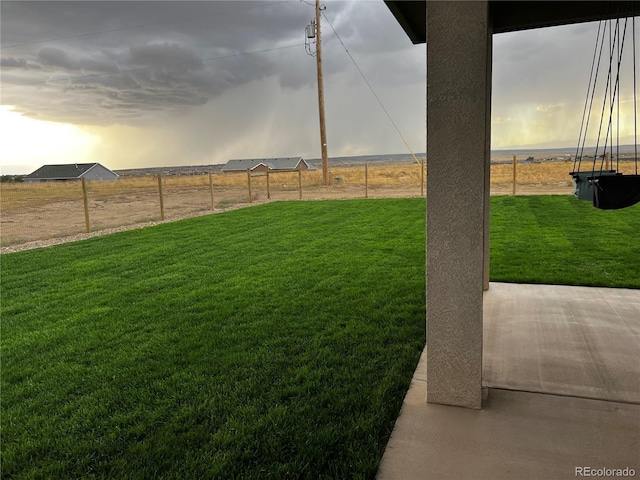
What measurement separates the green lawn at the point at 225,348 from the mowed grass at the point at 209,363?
0.01 metres

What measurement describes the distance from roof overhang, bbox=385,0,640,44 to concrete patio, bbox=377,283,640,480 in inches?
108

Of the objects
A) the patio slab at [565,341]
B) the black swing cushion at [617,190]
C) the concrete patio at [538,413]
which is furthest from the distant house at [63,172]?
the concrete patio at [538,413]

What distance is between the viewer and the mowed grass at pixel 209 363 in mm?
2211

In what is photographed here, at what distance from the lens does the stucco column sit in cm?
222

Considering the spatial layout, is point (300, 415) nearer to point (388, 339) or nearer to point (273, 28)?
point (388, 339)

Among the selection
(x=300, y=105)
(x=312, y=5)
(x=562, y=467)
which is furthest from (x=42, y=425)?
(x=300, y=105)

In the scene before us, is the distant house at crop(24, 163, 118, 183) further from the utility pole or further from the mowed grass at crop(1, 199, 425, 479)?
the mowed grass at crop(1, 199, 425, 479)

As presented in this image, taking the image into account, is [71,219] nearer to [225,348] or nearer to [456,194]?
[225,348]

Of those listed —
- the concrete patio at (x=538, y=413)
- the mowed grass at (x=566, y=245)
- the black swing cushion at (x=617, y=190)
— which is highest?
the black swing cushion at (x=617, y=190)

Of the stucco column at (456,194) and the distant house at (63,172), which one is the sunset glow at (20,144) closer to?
the stucco column at (456,194)

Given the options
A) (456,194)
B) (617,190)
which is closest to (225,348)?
(456,194)

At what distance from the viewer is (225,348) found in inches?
138

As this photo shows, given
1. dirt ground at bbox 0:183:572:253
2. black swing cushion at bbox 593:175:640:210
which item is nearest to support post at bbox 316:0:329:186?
dirt ground at bbox 0:183:572:253

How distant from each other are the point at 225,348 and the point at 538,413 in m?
2.16
